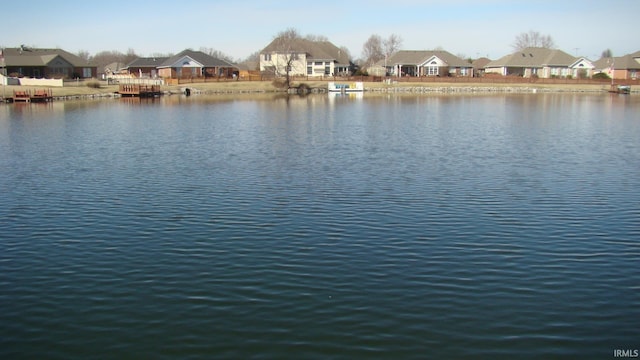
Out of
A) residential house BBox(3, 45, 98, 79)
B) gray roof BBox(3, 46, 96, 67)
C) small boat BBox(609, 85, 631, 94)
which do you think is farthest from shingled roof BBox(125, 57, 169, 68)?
small boat BBox(609, 85, 631, 94)

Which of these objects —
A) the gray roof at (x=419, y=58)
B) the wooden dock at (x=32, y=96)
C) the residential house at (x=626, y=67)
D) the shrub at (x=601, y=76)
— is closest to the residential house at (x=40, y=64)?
the wooden dock at (x=32, y=96)

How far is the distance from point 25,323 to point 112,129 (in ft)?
110

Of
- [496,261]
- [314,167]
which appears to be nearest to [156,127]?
[314,167]

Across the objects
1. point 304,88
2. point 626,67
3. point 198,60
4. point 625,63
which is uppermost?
point 198,60

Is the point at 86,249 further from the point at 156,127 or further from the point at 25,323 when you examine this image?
the point at 156,127

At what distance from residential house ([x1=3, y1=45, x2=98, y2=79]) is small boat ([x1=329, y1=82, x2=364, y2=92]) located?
159 ft

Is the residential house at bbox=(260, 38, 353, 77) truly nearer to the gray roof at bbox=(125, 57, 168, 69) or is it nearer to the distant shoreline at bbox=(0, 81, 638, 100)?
the distant shoreline at bbox=(0, 81, 638, 100)

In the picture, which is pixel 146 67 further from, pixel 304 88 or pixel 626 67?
pixel 626 67

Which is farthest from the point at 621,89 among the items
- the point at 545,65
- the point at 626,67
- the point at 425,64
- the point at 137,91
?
the point at 137,91

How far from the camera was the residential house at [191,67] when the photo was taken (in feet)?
376

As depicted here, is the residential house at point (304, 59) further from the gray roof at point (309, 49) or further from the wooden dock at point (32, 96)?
the wooden dock at point (32, 96)

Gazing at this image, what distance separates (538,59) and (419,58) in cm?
2869

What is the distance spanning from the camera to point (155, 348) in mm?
9742

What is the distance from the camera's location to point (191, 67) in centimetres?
11556
